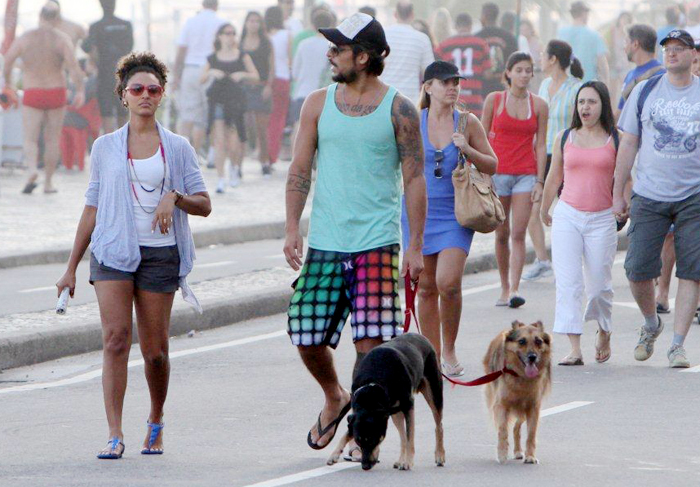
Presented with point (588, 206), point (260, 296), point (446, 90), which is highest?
point (446, 90)

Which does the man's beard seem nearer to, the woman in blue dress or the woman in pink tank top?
the woman in blue dress

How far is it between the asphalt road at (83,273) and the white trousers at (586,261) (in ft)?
12.7

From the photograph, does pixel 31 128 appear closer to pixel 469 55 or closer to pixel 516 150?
pixel 469 55

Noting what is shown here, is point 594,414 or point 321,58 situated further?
point 321,58

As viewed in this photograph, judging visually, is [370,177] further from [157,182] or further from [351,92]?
[157,182]

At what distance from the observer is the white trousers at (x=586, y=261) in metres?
10.4

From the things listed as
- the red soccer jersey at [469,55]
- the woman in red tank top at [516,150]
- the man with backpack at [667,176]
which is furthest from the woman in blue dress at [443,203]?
the red soccer jersey at [469,55]

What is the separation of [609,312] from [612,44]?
745 inches

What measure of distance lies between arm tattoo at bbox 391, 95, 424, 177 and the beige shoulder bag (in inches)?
89.3

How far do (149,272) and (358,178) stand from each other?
3.76 feet

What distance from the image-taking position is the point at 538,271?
14.5 m

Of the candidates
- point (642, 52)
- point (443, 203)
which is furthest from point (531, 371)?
point (642, 52)

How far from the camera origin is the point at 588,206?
1048 cm

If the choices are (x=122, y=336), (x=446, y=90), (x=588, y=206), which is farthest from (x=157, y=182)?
(x=588, y=206)
